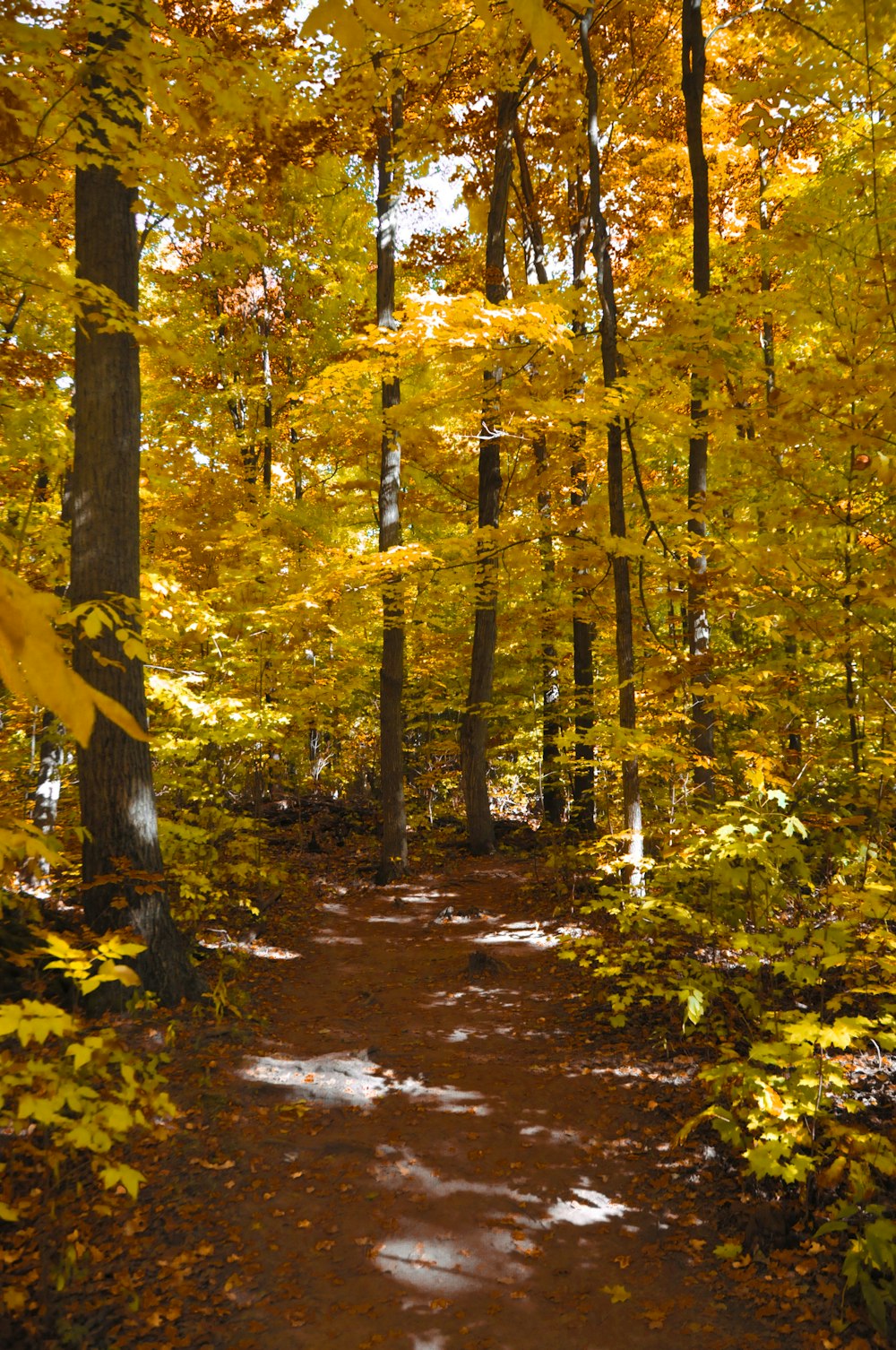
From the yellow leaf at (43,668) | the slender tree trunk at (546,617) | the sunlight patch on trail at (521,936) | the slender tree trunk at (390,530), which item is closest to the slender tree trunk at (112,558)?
the sunlight patch on trail at (521,936)

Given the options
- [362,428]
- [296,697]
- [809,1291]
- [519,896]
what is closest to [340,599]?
[296,697]

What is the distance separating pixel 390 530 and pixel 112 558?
543 cm

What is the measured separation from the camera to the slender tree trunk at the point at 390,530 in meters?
9.98

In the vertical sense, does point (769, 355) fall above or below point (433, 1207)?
above

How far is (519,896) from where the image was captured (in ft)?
29.5

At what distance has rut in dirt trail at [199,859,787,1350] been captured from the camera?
3033mm

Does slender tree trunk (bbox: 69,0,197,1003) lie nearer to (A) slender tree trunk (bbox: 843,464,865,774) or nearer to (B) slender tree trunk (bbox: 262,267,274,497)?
(A) slender tree trunk (bbox: 843,464,865,774)

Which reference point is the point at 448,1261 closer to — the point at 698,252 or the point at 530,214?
the point at 698,252

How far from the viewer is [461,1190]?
12.6ft

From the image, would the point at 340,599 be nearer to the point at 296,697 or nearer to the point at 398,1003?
the point at 296,697

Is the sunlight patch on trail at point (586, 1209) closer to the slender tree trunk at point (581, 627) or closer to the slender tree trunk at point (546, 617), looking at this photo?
the slender tree trunk at point (581, 627)

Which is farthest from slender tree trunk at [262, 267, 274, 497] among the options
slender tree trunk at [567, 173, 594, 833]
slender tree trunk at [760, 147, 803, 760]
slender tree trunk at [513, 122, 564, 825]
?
slender tree trunk at [760, 147, 803, 760]

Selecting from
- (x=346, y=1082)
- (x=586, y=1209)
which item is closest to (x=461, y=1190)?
(x=586, y=1209)

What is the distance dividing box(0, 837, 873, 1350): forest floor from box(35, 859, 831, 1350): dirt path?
0.01m
